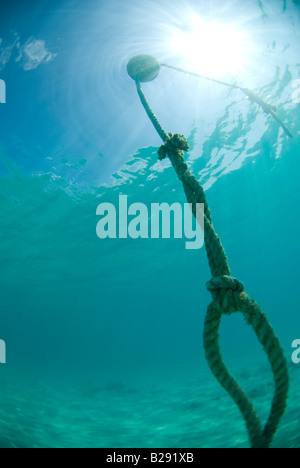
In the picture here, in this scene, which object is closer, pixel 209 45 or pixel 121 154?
pixel 209 45

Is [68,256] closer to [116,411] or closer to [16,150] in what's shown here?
[16,150]

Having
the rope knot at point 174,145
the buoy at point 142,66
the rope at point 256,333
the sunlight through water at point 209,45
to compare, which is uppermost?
the sunlight through water at point 209,45

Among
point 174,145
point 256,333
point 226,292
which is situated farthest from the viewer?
point 174,145

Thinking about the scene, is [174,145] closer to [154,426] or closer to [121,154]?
[154,426]

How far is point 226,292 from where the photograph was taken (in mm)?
1359

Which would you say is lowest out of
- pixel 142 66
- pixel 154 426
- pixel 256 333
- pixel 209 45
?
pixel 154 426

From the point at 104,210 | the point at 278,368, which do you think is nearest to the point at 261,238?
the point at 104,210

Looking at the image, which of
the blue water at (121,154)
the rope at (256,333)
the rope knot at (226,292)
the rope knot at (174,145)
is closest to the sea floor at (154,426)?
the blue water at (121,154)

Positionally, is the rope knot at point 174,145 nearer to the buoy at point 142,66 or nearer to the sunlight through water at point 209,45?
the buoy at point 142,66

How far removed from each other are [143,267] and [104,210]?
50.6 feet

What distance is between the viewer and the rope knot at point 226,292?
1.34 metres

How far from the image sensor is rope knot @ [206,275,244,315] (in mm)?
1344

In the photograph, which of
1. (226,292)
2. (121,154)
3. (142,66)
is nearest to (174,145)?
(226,292)

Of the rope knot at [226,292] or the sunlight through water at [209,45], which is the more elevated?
the sunlight through water at [209,45]
